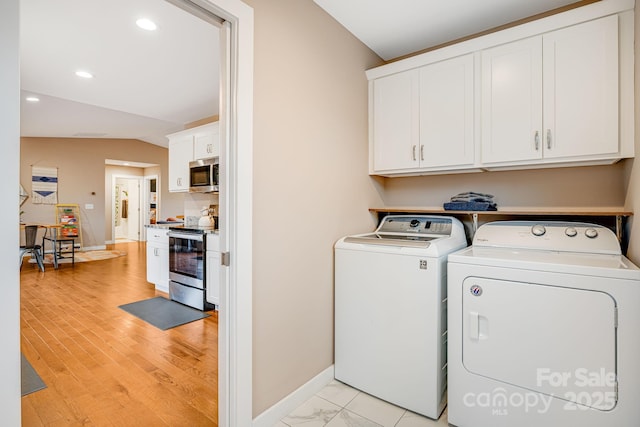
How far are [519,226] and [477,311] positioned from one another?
2.46 feet

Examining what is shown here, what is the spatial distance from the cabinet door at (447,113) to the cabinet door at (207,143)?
2.63 m

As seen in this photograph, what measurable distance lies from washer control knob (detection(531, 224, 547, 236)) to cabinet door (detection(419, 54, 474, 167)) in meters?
0.55

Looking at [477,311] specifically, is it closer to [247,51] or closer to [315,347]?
[315,347]

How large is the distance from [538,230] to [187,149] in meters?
4.12

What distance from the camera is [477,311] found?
1.61 m

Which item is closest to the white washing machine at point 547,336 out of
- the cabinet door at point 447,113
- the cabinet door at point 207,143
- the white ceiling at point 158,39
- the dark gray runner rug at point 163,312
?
the cabinet door at point 447,113

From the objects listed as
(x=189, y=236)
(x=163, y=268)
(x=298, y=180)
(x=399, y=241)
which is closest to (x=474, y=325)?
(x=399, y=241)

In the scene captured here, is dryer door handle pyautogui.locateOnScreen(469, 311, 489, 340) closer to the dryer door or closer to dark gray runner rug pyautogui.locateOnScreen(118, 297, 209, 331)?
the dryer door

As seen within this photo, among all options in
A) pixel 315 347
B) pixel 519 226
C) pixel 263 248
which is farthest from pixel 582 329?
pixel 263 248

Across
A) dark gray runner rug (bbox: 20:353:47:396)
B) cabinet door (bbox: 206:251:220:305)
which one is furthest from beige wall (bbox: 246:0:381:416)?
cabinet door (bbox: 206:251:220:305)

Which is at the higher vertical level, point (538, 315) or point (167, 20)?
point (167, 20)

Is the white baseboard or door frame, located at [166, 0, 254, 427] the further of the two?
the white baseboard

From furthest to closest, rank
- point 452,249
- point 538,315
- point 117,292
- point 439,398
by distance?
point 117,292
point 452,249
point 439,398
point 538,315

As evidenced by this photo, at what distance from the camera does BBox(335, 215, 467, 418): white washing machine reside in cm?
176
